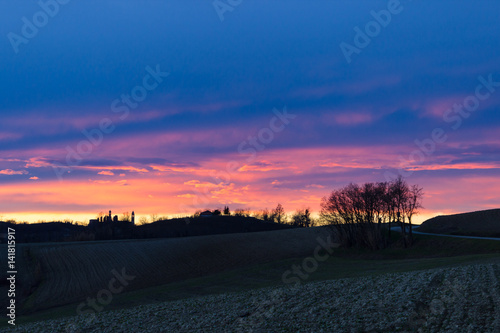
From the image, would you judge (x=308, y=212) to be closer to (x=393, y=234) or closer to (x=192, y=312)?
(x=393, y=234)

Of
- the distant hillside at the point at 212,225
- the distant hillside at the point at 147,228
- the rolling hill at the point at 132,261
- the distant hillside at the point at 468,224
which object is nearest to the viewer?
the rolling hill at the point at 132,261

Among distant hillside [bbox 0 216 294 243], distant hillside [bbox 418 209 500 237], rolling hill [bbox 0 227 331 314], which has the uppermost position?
distant hillside [bbox 0 216 294 243]

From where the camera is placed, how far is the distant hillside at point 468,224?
59.9 m

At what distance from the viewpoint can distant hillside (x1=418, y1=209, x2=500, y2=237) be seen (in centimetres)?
5987

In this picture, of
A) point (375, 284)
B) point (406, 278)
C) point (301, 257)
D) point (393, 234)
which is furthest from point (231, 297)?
point (393, 234)

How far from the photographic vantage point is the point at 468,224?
230ft

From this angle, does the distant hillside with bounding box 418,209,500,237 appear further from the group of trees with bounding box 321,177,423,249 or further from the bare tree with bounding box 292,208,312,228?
the bare tree with bounding box 292,208,312,228

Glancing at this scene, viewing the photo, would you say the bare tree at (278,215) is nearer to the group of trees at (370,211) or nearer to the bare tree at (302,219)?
the bare tree at (302,219)

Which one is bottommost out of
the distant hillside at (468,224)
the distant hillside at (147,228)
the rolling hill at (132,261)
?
the rolling hill at (132,261)

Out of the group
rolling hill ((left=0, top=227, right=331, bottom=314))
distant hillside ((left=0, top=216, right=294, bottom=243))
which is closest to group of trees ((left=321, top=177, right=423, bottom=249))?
rolling hill ((left=0, top=227, right=331, bottom=314))

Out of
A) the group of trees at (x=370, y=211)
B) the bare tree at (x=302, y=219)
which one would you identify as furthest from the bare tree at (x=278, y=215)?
the group of trees at (x=370, y=211)

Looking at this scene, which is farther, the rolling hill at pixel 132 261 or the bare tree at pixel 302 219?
the bare tree at pixel 302 219

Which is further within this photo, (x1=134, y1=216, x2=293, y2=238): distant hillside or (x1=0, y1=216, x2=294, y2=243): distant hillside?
(x1=134, y1=216, x2=293, y2=238): distant hillside

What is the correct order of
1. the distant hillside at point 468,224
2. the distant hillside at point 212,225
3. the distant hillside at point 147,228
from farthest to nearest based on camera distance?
the distant hillside at point 212,225 → the distant hillside at point 147,228 → the distant hillside at point 468,224
